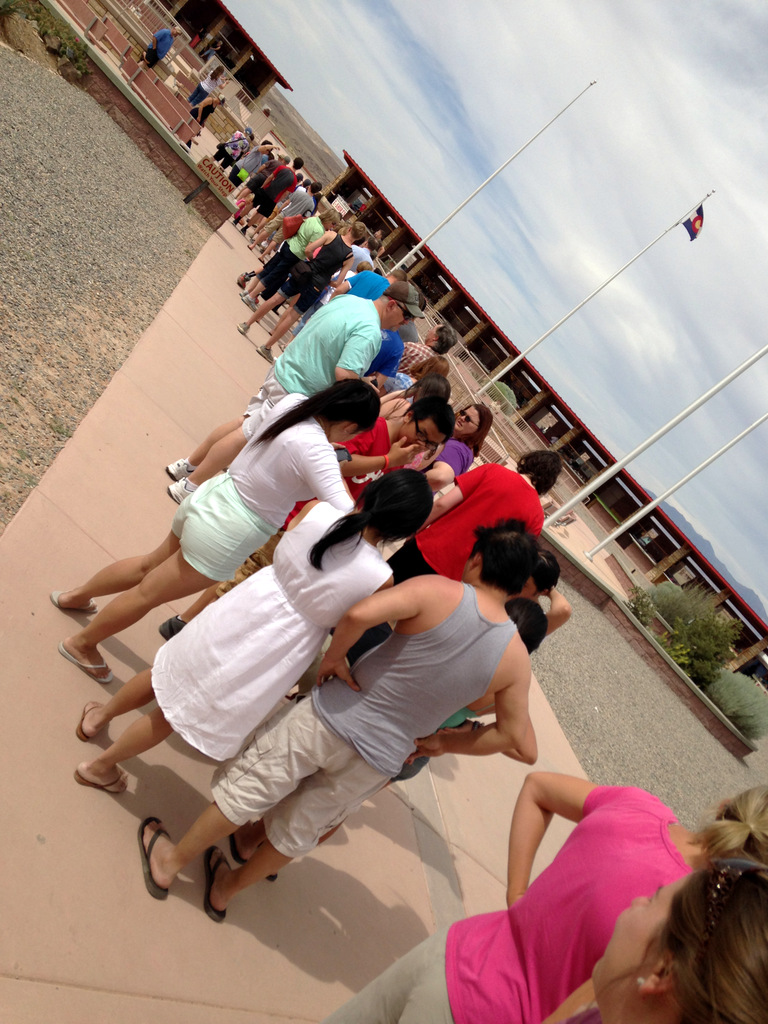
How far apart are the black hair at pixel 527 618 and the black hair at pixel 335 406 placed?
1.03m

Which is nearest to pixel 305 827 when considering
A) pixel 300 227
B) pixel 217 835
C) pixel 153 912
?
Answer: pixel 217 835

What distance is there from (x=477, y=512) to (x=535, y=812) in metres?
1.80

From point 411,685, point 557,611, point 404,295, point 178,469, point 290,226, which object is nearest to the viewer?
point 411,685

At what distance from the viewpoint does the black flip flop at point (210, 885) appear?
8.21 feet

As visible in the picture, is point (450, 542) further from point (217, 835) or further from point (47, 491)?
point (47, 491)

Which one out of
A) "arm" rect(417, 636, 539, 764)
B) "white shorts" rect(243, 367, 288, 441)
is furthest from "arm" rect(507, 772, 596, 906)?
"white shorts" rect(243, 367, 288, 441)

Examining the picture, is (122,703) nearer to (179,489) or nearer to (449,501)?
(449,501)

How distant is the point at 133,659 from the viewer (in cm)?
330

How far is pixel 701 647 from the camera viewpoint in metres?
14.7

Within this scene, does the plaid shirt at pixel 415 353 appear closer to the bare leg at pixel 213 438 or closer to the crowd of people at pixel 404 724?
the bare leg at pixel 213 438

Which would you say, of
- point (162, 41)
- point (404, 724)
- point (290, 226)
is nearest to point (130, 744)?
point (404, 724)

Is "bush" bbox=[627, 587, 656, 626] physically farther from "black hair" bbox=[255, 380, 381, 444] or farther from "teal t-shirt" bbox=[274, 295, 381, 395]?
"black hair" bbox=[255, 380, 381, 444]

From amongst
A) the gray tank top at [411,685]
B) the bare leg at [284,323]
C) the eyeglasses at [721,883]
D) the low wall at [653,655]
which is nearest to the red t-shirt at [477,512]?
the gray tank top at [411,685]

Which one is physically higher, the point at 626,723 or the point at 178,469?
the point at 626,723
